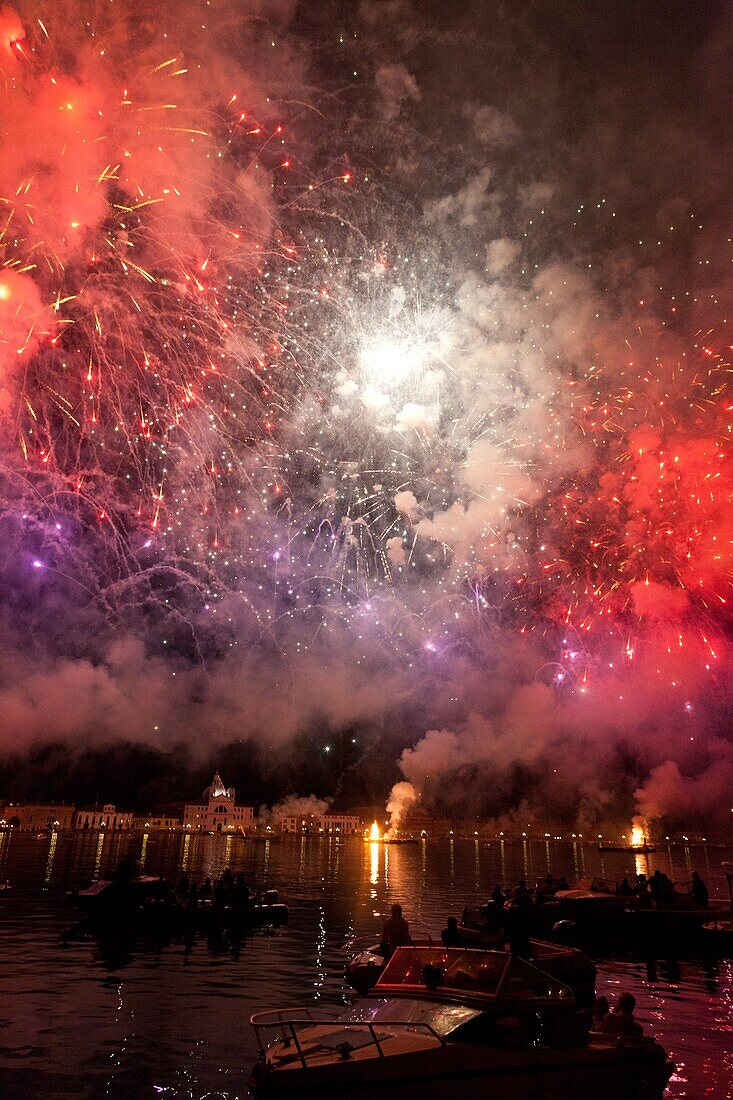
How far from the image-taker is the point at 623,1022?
10.6 meters

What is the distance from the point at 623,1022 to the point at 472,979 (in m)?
2.84

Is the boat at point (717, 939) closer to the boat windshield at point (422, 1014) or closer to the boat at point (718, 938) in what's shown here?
the boat at point (718, 938)

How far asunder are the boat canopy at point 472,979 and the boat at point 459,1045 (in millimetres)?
16

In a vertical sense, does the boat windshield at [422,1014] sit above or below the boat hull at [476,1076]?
above

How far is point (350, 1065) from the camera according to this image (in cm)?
790

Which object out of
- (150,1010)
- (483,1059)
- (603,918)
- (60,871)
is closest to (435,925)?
(603,918)

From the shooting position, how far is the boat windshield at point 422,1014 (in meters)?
8.72

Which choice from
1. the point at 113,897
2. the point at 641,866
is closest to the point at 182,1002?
the point at 113,897

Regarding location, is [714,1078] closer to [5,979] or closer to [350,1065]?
[350,1065]

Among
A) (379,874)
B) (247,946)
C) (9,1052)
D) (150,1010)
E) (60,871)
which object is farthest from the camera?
(379,874)

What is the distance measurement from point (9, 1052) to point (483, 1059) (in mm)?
8330

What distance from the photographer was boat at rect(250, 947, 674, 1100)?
7.92m

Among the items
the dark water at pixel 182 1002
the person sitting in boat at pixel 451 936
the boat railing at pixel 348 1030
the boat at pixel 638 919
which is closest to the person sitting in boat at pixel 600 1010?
the dark water at pixel 182 1002

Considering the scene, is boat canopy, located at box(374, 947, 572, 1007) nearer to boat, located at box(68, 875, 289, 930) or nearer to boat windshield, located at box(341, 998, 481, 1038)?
boat windshield, located at box(341, 998, 481, 1038)
